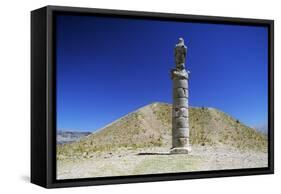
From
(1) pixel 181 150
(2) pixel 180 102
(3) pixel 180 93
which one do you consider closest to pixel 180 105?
(2) pixel 180 102

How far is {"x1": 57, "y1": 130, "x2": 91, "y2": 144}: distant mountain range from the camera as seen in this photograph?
38.5 ft

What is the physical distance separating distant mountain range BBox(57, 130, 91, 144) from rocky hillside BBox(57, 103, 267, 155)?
0.21 feet

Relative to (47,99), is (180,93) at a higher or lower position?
higher

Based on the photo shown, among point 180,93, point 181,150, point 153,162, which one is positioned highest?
point 180,93

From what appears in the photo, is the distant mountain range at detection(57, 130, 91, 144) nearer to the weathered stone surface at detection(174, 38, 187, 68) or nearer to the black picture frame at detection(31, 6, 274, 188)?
the black picture frame at detection(31, 6, 274, 188)

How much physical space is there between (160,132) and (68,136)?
176cm

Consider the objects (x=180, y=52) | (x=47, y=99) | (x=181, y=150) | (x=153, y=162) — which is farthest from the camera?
(x=181, y=150)

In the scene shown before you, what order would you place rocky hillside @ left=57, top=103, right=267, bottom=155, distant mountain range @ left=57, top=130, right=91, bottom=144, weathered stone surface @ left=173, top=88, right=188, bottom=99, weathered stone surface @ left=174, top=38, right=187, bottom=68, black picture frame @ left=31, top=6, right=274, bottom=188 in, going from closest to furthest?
black picture frame @ left=31, top=6, right=274, bottom=188 < distant mountain range @ left=57, top=130, right=91, bottom=144 < rocky hillside @ left=57, top=103, right=267, bottom=155 < weathered stone surface @ left=174, top=38, right=187, bottom=68 < weathered stone surface @ left=173, top=88, right=188, bottom=99

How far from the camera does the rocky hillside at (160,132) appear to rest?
12.1 m

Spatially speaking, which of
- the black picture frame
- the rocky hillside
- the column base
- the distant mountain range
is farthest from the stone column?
the distant mountain range

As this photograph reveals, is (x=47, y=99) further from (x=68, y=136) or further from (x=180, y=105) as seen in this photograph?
(x=180, y=105)

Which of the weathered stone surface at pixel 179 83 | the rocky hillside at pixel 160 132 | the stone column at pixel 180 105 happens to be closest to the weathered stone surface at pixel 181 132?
the stone column at pixel 180 105

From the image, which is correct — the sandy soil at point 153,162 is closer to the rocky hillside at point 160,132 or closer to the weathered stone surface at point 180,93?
the rocky hillside at point 160,132

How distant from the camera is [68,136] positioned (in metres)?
11.8
